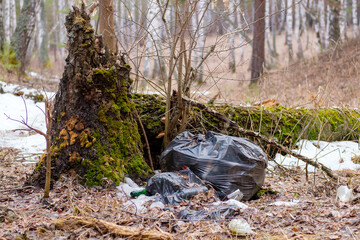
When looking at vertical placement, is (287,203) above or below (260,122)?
below

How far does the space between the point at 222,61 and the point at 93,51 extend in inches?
55.0

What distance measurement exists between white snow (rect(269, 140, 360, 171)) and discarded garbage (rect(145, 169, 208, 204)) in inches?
58.3

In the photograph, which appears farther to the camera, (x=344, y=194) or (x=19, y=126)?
(x=19, y=126)

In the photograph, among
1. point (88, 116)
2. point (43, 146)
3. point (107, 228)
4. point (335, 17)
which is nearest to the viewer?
point (107, 228)

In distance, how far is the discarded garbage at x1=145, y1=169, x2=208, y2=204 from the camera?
102 inches

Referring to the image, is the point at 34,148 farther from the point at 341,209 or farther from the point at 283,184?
the point at 341,209

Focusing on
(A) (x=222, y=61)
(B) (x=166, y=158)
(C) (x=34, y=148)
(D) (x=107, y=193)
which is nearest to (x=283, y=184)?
(B) (x=166, y=158)

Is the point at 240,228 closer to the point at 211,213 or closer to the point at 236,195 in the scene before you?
the point at 211,213

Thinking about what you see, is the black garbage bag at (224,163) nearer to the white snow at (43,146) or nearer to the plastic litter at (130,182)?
the plastic litter at (130,182)

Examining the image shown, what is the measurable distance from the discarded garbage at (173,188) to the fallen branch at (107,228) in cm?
59

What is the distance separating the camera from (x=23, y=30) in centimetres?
894

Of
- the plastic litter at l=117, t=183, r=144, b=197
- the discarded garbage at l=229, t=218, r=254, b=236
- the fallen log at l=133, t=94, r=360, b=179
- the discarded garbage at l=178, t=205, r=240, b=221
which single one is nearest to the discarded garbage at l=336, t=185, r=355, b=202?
the fallen log at l=133, t=94, r=360, b=179

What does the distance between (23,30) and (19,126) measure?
4.58m

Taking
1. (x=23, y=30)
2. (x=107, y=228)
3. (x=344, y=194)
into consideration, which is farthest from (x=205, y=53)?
(x=23, y=30)
